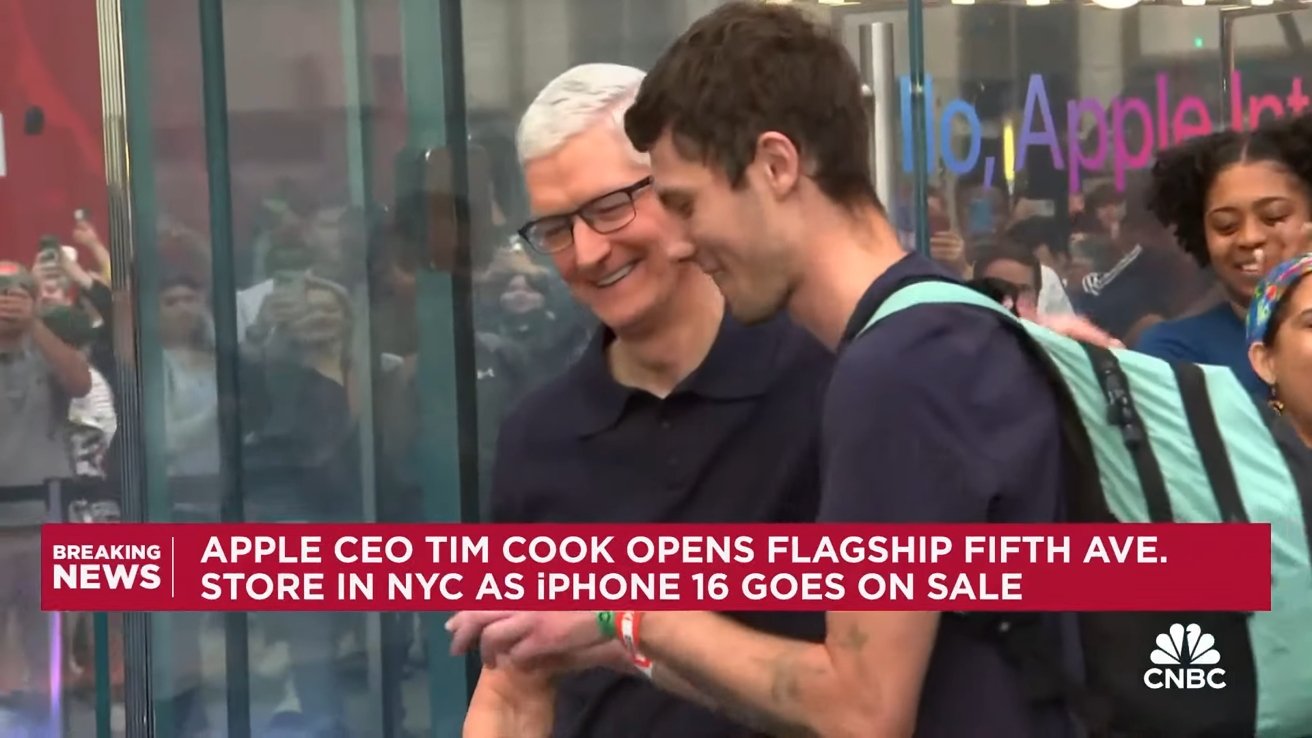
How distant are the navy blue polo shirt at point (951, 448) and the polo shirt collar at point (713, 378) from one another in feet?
1.41

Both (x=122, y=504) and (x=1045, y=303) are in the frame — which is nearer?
(x=122, y=504)

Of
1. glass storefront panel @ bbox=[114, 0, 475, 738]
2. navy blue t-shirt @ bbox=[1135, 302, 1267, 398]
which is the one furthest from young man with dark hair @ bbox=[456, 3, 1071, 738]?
glass storefront panel @ bbox=[114, 0, 475, 738]

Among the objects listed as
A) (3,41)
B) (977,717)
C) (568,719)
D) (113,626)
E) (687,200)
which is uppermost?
(3,41)

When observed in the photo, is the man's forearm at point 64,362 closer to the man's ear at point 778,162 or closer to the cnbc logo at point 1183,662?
the man's ear at point 778,162

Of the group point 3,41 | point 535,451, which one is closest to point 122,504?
point 3,41

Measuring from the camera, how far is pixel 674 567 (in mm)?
1687

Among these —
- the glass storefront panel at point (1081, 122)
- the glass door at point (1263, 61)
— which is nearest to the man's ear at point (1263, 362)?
the glass storefront panel at point (1081, 122)

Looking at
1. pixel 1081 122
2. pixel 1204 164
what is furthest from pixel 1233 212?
pixel 1081 122

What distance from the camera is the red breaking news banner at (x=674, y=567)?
1.28 metres

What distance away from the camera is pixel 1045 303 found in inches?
147

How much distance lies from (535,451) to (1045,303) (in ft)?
7.14

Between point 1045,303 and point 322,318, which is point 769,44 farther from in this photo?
point 1045,303

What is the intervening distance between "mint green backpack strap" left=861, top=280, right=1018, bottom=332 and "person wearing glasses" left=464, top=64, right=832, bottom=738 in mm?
385

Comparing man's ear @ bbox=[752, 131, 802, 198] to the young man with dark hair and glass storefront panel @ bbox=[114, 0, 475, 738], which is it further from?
glass storefront panel @ bbox=[114, 0, 475, 738]
